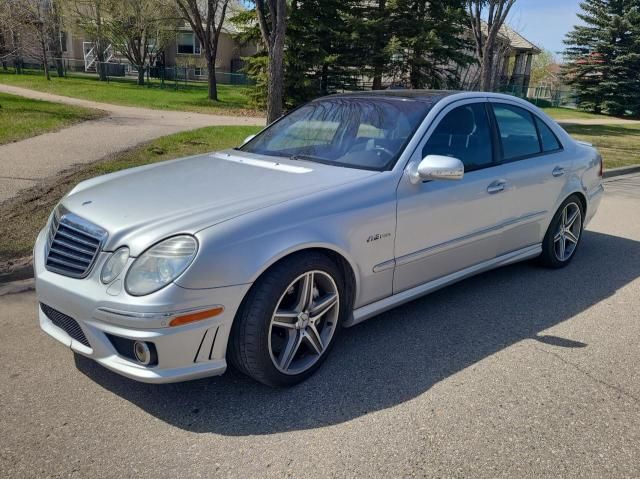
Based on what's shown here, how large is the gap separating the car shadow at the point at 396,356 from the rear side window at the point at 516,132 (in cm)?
116

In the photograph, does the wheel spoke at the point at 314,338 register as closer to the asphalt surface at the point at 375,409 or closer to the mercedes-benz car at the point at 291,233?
the mercedes-benz car at the point at 291,233

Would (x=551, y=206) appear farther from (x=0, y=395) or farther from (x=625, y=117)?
(x=625, y=117)

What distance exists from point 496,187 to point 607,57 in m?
38.0

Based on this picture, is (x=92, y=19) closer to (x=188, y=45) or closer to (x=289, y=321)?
(x=188, y=45)

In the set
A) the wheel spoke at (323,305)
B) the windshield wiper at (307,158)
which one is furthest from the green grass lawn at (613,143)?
the wheel spoke at (323,305)

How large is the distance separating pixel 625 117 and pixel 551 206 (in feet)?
114

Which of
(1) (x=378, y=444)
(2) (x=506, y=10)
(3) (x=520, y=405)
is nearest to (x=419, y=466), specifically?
(1) (x=378, y=444)

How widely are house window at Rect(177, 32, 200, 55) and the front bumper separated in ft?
160

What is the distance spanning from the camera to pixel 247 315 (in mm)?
2818

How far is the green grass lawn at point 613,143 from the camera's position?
1298cm

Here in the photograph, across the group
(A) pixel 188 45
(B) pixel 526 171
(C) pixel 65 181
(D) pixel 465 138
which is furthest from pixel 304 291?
(A) pixel 188 45

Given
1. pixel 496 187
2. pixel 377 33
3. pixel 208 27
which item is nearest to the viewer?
pixel 496 187

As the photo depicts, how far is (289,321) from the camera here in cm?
309

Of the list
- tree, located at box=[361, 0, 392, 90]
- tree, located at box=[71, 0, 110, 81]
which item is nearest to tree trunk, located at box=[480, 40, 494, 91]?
tree, located at box=[361, 0, 392, 90]
